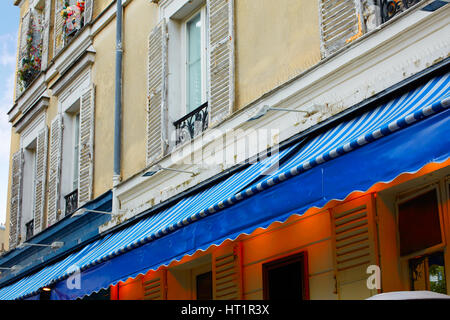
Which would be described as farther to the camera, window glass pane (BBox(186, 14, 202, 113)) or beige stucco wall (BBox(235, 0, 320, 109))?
window glass pane (BBox(186, 14, 202, 113))

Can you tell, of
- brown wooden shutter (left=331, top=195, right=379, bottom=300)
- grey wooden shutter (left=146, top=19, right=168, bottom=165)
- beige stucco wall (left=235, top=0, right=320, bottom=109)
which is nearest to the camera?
brown wooden shutter (left=331, top=195, right=379, bottom=300)

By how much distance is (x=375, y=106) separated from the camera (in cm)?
641

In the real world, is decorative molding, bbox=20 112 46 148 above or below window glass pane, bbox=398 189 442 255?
above

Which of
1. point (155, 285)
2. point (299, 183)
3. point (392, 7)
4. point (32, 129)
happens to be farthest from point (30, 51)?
point (299, 183)

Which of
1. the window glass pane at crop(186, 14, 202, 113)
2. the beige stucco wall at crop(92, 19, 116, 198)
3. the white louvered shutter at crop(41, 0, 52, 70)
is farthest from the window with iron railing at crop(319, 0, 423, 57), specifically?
the white louvered shutter at crop(41, 0, 52, 70)

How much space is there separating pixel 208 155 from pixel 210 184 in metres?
0.52

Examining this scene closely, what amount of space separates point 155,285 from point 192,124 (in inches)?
79.2

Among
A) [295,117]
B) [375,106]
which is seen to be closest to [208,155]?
[295,117]

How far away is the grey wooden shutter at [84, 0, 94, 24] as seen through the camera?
12.6m

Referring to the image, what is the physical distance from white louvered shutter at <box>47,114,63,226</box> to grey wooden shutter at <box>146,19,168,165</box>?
321cm

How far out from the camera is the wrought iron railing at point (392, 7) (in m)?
6.36

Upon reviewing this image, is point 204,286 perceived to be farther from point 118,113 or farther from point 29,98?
point 29,98

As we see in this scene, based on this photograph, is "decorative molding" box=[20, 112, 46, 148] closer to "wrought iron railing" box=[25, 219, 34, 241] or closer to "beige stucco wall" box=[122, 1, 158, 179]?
"wrought iron railing" box=[25, 219, 34, 241]

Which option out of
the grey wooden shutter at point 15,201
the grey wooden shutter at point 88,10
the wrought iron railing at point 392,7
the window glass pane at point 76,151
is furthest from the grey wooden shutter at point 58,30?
the wrought iron railing at point 392,7
